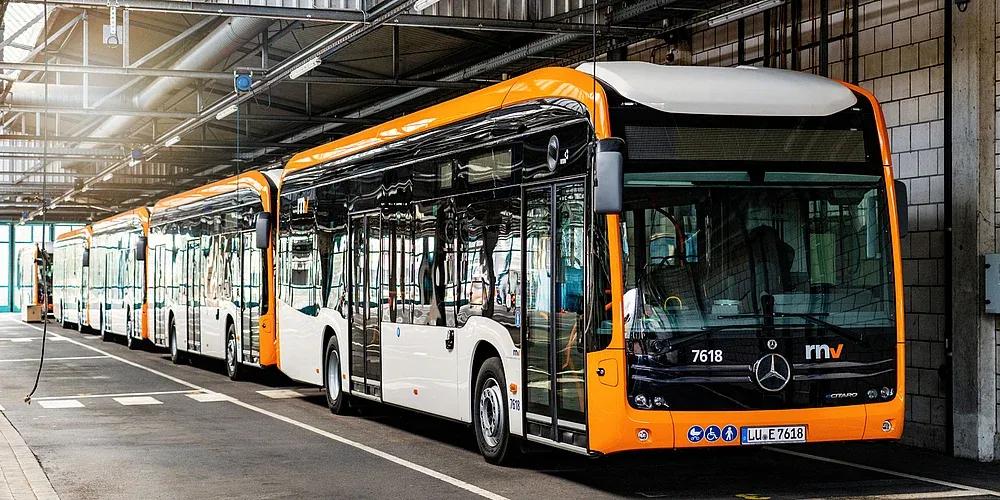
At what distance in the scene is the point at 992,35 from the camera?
13055mm

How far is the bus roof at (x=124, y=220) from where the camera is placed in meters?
35.2

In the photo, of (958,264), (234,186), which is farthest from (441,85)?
(958,264)

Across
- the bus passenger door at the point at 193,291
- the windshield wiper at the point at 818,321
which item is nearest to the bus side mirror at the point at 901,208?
the windshield wiper at the point at 818,321

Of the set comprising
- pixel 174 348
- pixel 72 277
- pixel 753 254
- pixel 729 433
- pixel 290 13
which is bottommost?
pixel 174 348

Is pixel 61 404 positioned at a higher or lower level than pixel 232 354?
lower

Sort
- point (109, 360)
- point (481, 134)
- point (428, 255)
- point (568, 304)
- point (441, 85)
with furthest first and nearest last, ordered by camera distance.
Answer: point (109, 360) < point (441, 85) < point (428, 255) < point (481, 134) < point (568, 304)

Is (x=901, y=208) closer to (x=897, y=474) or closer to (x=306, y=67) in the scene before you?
(x=897, y=474)

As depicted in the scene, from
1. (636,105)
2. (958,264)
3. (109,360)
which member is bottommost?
(109,360)

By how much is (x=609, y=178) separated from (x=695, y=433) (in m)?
1.90

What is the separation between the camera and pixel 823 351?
10.4 meters

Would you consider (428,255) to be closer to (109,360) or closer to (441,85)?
(441,85)

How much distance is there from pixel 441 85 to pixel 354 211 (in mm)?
7940

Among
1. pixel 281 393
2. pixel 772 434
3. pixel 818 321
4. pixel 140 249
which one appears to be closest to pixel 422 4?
pixel 818 321

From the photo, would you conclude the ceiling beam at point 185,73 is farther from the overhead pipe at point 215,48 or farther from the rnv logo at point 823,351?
the rnv logo at point 823,351
